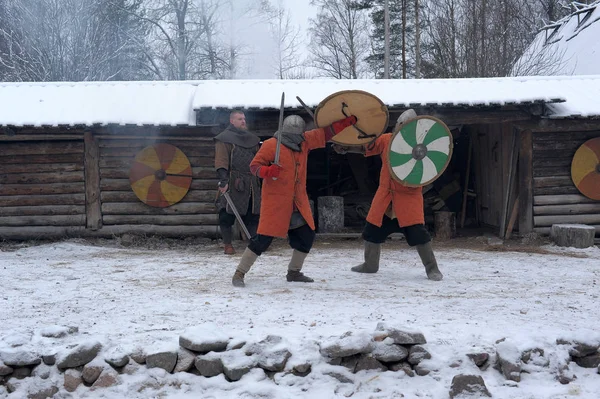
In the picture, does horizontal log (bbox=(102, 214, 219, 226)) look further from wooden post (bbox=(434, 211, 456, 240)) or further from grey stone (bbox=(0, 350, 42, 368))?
grey stone (bbox=(0, 350, 42, 368))

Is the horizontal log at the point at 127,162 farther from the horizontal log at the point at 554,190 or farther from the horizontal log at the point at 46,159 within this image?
the horizontal log at the point at 554,190

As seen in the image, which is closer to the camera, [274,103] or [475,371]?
[475,371]

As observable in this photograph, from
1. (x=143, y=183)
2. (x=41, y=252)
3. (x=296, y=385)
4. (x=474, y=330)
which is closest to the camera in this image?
(x=296, y=385)

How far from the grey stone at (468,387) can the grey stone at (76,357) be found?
82.8 inches

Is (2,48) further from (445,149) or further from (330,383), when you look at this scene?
(330,383)

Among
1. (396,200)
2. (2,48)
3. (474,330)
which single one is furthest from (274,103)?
(2,48)

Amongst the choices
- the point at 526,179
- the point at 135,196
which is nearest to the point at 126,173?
the point at 135,196

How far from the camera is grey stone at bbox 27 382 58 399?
13.0 ft

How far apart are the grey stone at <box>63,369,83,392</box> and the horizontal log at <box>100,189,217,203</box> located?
5678 millimetres

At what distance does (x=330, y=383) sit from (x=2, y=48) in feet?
70.0

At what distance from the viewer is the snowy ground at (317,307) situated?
393cm

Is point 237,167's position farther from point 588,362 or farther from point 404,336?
point 588,362

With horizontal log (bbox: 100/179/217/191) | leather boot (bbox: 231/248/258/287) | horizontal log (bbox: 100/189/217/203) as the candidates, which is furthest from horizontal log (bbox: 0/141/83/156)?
leather boot (bbox: 231/248/258/287)

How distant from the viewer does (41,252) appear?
8602 mm
